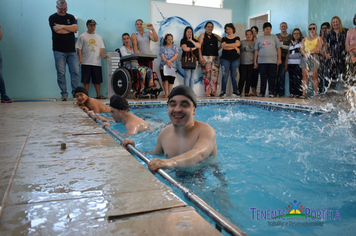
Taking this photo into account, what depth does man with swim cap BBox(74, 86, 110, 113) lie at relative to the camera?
5809 millimetres

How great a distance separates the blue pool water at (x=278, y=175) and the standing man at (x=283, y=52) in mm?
5012

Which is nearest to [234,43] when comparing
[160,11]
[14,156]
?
[160,11]

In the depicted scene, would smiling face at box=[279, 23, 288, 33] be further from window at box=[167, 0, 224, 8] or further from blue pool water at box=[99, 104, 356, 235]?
blue pool water at box=[99, 104, 356, 235]

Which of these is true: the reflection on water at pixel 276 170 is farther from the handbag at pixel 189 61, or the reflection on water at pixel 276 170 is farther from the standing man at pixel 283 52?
the standing man at pixel 283 52

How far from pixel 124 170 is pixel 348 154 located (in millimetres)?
2848

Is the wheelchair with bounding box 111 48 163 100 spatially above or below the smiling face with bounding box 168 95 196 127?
above

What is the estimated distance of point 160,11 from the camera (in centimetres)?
1018

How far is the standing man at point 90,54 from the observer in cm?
855

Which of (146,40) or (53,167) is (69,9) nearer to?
(146,40)

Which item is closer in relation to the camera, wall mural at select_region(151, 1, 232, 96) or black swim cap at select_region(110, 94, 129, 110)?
black swim cap at select_region(110, 94, 129, 110)

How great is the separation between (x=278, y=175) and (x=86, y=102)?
14.6 feet

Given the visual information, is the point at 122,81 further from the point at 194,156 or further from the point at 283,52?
the point at 194,156

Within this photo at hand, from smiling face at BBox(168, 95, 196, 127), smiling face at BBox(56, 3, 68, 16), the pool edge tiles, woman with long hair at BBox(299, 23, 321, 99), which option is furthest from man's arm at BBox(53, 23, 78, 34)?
woman with long hair at BBox(299, 23, 321, 99)

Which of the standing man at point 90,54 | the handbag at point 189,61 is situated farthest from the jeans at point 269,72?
the standing man at point 90,54
